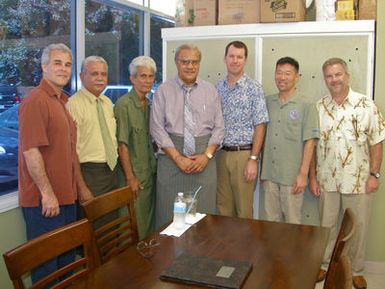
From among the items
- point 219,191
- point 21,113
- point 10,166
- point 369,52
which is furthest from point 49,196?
point 369,52

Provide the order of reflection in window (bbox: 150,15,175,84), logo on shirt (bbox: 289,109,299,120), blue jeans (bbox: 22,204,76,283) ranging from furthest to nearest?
reflection in window (bbox: 150,15,175,84) → logo on shirt (bbox: 289,109,299,120) → blue jeans (bbox: 22,204,76,283)

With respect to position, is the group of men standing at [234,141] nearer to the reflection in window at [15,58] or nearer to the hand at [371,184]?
the hand at [371,184]

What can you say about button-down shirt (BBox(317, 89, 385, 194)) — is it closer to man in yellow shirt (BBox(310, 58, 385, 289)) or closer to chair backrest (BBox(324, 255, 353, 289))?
man in yellow shirt (BBox(310, 58, 385, 289))

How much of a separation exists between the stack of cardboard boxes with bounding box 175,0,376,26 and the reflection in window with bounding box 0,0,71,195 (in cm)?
108

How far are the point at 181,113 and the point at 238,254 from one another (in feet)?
4.79

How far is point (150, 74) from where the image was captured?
3.06 m

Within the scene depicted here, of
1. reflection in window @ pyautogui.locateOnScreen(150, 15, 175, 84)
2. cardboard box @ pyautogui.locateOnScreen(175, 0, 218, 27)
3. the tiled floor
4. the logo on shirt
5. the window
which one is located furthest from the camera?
reflection in window @ pyautogui.locateOnScreen(150, 15, 175, 84)

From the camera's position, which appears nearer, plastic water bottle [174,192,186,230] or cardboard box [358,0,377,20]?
plastic water bottle [174,192,186,230]

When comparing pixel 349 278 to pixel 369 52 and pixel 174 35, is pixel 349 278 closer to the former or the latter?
pixel 369 52

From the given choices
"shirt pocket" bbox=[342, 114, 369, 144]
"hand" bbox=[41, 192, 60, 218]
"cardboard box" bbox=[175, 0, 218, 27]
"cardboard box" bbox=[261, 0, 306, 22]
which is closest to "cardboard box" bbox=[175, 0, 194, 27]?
"cardboard box" bbox=[175, 0, 218, 27]

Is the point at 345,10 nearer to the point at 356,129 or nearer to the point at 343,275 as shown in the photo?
the point at 356,129

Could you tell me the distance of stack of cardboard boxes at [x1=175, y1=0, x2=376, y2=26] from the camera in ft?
10.3

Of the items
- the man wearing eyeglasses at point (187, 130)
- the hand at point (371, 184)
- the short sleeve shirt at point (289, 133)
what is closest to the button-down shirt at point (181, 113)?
the man wearing eyeglasses at point (187, 130)

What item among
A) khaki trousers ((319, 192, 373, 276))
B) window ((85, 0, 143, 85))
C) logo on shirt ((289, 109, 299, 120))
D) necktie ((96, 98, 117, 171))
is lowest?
khaki trousers ((319, 192, 373, 276))
